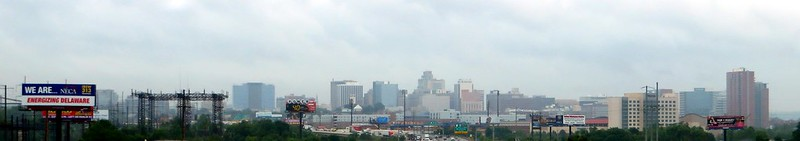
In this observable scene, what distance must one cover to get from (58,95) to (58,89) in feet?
1.11

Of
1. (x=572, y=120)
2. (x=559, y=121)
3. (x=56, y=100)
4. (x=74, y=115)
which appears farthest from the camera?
(x=559, y=121)

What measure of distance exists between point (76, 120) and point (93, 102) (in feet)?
46.0

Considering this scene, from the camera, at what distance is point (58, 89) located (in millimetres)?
64375

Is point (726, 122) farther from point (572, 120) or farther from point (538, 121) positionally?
point (538, 121)

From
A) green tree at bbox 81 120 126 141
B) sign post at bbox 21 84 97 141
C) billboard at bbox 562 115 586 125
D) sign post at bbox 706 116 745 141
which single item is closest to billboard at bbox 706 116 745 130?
sign post at bbox 706 116 745 141

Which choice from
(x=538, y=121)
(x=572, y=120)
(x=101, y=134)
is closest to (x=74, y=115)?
(x=101, y=134)

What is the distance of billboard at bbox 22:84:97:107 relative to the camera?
209 feet

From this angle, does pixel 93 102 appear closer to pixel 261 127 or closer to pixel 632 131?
pixel 261 127

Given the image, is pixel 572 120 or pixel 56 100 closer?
pixel 56 100

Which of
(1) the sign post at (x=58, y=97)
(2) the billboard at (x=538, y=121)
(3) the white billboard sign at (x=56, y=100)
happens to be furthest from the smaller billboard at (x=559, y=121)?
(3) the white billboard sign at (x=56, y=100)

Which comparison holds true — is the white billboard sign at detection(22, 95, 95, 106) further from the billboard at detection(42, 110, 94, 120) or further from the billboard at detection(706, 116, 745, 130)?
the billboard at detection(706, 116, 745, 130)

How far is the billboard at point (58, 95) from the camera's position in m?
63.7

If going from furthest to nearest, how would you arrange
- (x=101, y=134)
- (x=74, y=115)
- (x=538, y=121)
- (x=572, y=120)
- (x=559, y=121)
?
(x=538, y=121), (x=559, y=121), (x=572, y=120), (x=101, y=134), (x=74, y=115)

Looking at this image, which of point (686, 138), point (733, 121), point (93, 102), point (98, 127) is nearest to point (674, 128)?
point (686, 138)
